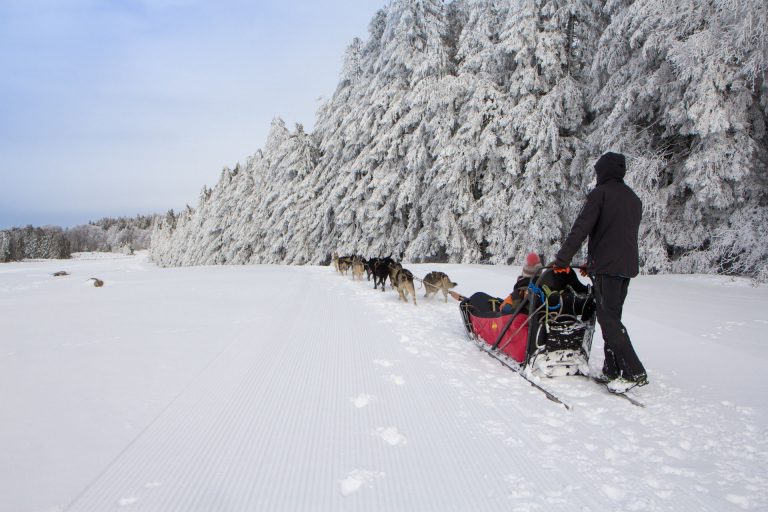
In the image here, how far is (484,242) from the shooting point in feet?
55.9

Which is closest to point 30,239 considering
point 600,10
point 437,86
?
point 437,86

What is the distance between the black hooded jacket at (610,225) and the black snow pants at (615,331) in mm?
116

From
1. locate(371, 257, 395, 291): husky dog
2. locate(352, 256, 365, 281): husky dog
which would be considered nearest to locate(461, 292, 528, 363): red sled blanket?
locate(371, 257, 395, 291): husky dog

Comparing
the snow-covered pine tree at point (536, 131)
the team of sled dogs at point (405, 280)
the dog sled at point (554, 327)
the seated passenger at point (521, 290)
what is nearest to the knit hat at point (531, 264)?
the seated passenger at point (521, 290)

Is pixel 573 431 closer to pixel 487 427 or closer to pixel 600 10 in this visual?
pixel 487 427

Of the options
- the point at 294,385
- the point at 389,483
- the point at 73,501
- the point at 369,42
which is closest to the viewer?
the point at 73,501

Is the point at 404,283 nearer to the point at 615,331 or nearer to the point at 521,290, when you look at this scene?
the point at 521,290

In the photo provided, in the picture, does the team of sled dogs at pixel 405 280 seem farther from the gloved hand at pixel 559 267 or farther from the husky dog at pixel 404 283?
the gloved hand at pixel 559 267

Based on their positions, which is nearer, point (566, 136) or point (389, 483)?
point (389, 483)

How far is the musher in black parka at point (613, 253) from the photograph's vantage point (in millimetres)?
3291

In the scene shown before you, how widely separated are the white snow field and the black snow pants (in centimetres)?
24

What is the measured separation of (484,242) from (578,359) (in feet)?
44.8

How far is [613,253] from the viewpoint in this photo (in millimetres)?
3311

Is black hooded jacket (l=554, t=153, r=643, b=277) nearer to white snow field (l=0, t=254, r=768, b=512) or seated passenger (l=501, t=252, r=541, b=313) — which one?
seated passenger (l=501, t=252, r=541, b=313)
